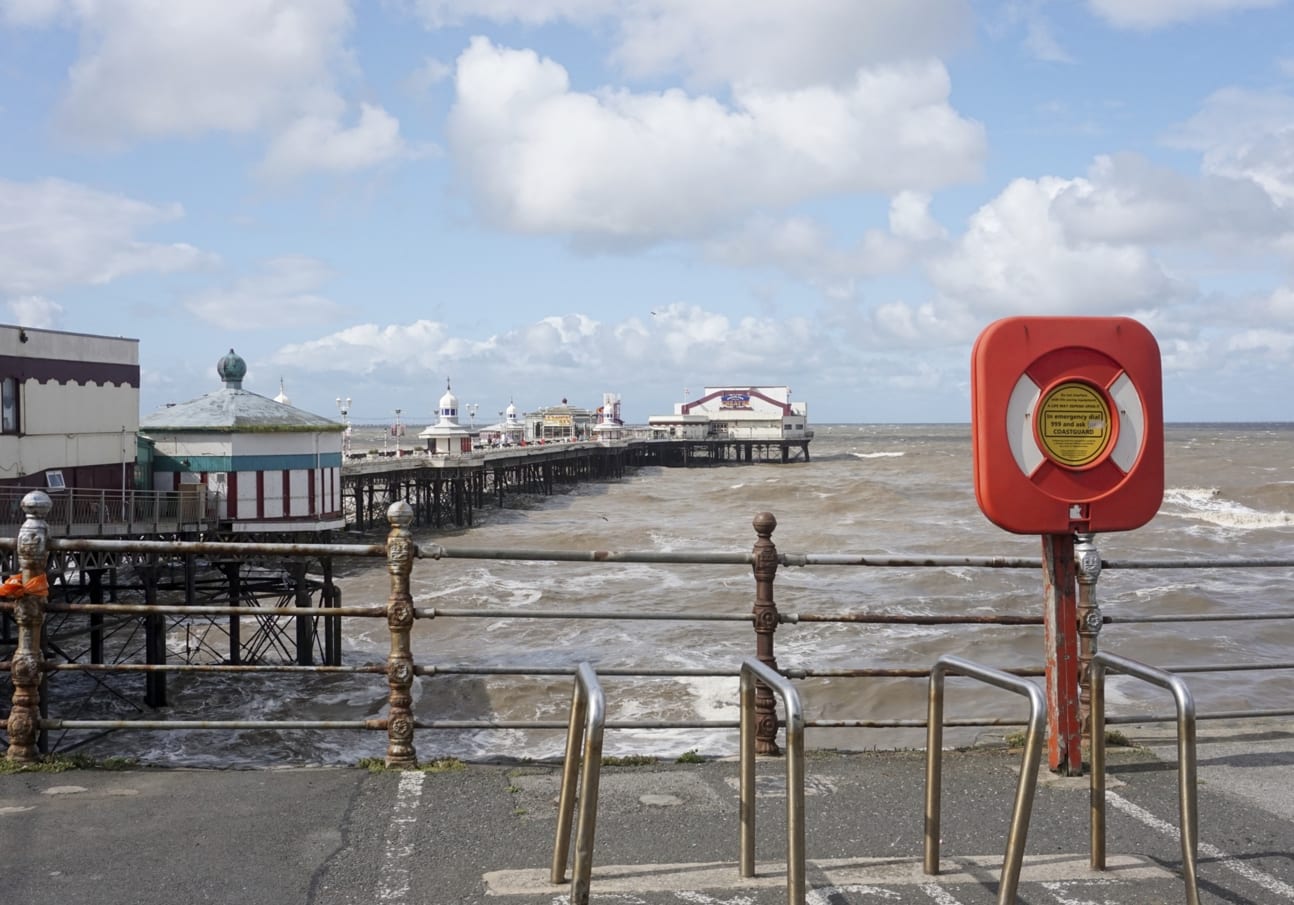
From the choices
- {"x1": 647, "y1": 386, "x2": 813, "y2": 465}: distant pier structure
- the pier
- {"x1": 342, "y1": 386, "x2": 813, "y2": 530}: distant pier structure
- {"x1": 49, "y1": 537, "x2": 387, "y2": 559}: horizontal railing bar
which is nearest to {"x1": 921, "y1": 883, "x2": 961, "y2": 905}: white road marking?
{"x1": 49, "y1": 537, "x2": 387, "y2": 559}: horizontal railing bar

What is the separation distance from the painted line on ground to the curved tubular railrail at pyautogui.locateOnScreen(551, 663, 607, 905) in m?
0.18

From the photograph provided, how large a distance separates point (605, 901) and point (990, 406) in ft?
8.54

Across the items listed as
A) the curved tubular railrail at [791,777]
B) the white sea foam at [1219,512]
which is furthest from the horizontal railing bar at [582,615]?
the white sea foam at [1219,512]

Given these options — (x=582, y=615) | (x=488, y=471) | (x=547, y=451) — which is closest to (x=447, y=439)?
(x=488, y=471)

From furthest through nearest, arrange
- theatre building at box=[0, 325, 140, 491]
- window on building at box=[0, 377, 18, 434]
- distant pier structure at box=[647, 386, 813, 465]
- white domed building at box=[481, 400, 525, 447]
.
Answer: distant pier structure at box=[647, 386, 813, 465]
white domed building at box=[481, 400, 525, 447]
theatre building at box=[0, 325, 140, 491]
window on building at box=[0, 377, 18, 434]

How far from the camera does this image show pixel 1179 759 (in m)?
3.78

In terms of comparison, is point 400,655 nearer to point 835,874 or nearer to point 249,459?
point 835,874

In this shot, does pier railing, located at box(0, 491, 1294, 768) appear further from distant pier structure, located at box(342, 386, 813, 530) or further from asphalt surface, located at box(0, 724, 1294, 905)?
distant pier structure, located at box(342, 386, 813, 530)

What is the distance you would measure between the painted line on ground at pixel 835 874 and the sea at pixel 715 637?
1.49 meters

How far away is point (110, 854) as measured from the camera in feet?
13.8

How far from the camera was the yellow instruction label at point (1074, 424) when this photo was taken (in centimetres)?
501

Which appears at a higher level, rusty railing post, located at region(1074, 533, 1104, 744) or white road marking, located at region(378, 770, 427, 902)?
rusty railing post, located at region(1074, 533, 1104, 744)

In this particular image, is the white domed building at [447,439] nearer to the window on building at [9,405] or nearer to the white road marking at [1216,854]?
the window on building at [9,405]

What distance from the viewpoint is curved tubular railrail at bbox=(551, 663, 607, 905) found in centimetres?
340
